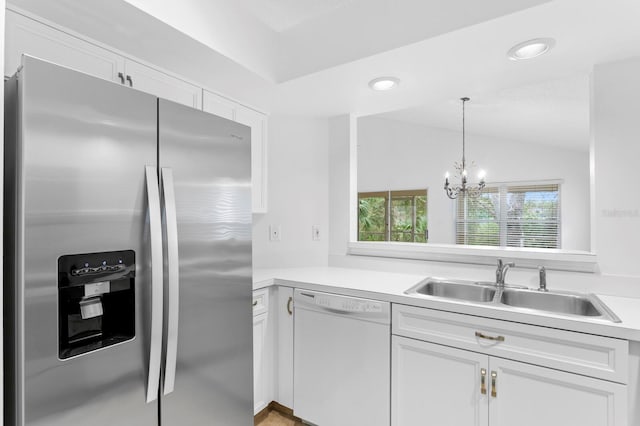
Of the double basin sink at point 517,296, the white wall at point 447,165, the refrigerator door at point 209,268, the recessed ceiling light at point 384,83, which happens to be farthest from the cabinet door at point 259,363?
the white wall at point 447,165

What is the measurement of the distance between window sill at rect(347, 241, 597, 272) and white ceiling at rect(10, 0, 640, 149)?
40.0 inches

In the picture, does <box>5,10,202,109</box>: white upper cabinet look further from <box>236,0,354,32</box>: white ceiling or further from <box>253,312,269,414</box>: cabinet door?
<box>253,312,269,414</box>: cabinet door

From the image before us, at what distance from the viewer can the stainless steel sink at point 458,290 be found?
1972 mm

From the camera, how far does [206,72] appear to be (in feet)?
6.19

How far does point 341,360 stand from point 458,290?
0.82 meters

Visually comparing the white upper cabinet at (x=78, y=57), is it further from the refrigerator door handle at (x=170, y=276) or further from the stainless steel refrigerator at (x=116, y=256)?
the refrigerator door handle at (x=170, y=276)

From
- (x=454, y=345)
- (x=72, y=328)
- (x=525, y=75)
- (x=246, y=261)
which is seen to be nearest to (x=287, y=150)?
(x=246, y=261)

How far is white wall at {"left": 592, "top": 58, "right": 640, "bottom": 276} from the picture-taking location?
175 cm

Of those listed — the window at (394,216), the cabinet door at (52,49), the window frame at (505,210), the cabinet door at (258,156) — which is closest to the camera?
the cabinet door at (52,49)

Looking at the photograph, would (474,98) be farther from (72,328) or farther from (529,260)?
(72,328)

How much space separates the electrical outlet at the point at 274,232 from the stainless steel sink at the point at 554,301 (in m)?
1.62

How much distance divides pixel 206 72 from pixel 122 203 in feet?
3.78

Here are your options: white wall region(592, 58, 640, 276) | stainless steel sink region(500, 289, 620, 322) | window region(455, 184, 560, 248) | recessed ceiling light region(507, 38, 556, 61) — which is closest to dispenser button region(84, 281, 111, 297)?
stainless steel sink region(500, 289, 620, 322)

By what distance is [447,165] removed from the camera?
6168 mm
